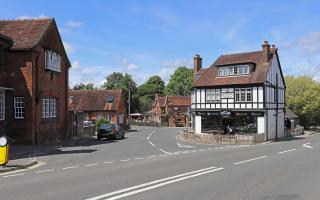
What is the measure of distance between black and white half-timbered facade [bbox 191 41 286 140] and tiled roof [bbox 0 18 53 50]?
21375 millimetres

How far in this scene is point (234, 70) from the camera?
48844mm

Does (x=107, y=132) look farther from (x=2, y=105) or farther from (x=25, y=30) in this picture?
(x=2, y=105)

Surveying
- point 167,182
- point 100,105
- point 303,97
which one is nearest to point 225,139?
point 167,182

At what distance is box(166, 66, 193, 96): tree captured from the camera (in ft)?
426

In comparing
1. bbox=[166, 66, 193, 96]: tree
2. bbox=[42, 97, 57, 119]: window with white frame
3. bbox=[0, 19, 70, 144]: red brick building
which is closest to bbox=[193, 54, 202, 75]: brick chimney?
bbox=[42, 97, 57, 119]: window with white frame

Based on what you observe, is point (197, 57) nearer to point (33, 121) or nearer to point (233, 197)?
point (33, 121)

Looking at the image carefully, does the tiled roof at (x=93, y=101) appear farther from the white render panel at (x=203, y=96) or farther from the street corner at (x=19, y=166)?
the street corner at (x=19, y=166)

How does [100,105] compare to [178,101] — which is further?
[178,101]

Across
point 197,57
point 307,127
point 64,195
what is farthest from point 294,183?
point 307,127

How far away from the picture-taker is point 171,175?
1427 cm

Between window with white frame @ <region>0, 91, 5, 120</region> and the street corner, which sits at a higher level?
window with white frame @ <region>0, 91, 5, 120</region>

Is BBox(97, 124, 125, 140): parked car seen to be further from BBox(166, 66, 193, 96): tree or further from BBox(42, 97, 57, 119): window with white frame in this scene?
BBox(166, 66, 193, 96): tree

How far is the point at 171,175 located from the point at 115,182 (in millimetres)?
2271

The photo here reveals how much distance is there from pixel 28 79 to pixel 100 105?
121 feet
